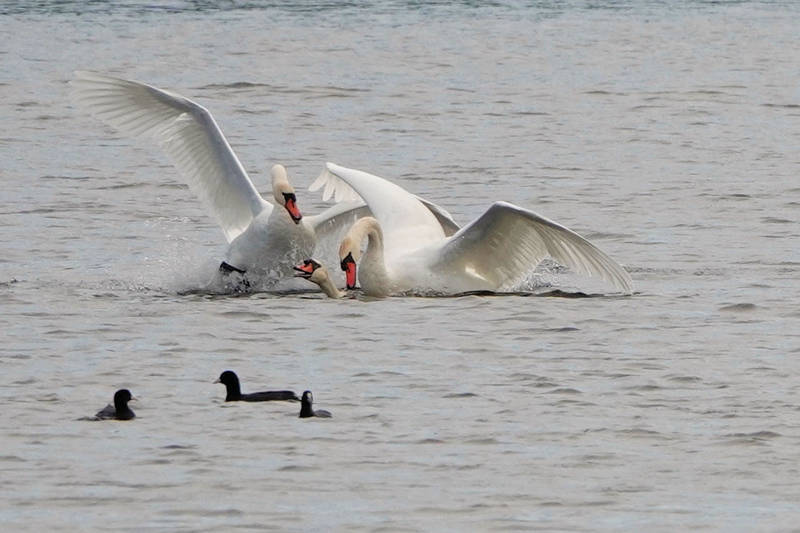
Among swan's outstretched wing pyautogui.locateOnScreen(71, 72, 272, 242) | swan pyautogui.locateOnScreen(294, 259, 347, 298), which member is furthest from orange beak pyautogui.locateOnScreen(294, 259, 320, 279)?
swan's outstretched wing pyautogui.locateOnScreen(71, 72, 272, 242)

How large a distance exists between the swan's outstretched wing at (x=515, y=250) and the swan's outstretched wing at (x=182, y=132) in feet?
6.27

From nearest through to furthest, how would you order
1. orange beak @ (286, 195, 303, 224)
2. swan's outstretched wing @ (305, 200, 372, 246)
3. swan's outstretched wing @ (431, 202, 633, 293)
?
swan's outstretched wing @ (431, 202, 633, 293)
orange beak @ (286, 195, 303, 224)
swan's outstretched wing @ (305, 200, 372, 246)

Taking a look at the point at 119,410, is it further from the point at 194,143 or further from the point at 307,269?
the point at 194,143

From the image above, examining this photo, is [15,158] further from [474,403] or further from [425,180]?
[474,403]

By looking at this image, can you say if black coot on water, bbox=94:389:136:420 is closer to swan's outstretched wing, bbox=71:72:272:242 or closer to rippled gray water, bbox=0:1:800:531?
rippled gray water, bbox=0:1:800:531

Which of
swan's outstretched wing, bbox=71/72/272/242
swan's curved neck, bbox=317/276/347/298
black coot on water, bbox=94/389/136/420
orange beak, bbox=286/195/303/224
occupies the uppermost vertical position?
swan's outstretched wing, bbox=71/72/272/242

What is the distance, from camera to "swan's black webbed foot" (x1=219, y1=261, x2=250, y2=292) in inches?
576

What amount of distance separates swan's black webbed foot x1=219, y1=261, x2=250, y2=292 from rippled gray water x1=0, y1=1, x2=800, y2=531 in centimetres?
26

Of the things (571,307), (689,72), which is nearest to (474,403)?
(571,307)

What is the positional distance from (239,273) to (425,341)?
2610 millimetres

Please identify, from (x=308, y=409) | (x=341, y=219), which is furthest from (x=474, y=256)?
(x=308, y=409)

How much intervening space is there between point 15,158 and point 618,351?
11605 millimetres

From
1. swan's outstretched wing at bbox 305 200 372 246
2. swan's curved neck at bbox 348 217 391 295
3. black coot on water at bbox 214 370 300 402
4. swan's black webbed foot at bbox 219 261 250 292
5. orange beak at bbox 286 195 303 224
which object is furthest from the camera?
swan's outstretched wing at bbox 305 200 372 246

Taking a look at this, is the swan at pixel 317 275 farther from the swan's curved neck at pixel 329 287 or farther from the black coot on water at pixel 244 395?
the black coot on water at pixel 244 395
